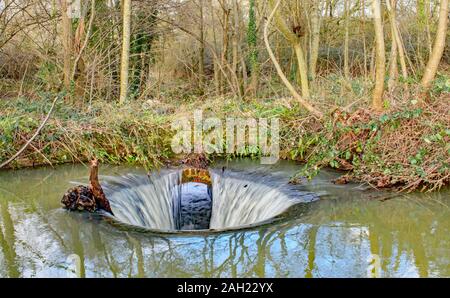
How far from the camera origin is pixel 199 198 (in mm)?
8875

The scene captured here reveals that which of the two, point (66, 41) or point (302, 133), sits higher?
point (66, 41)

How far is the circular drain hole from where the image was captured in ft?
24.7

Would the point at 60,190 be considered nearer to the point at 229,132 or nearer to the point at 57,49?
the point at 229,132

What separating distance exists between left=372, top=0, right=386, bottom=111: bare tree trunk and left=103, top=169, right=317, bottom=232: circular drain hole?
2.22 meters

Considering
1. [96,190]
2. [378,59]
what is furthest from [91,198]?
[378,59]

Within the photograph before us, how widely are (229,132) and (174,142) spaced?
1197 millimetres

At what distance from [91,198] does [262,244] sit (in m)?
2.59

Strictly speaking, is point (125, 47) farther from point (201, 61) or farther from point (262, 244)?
point (262, 244)


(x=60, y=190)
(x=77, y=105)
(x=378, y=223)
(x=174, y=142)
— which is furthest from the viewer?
(x=77, y=105)

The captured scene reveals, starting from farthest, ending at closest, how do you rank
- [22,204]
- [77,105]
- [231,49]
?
[231,49]
[77,105]
[22,204]

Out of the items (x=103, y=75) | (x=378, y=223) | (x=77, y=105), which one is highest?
(x=103, y=75)

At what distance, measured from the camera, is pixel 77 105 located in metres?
11.4

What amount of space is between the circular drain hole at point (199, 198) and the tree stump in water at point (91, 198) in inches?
12.2

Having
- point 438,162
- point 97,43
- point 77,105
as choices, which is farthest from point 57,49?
point 438,162
